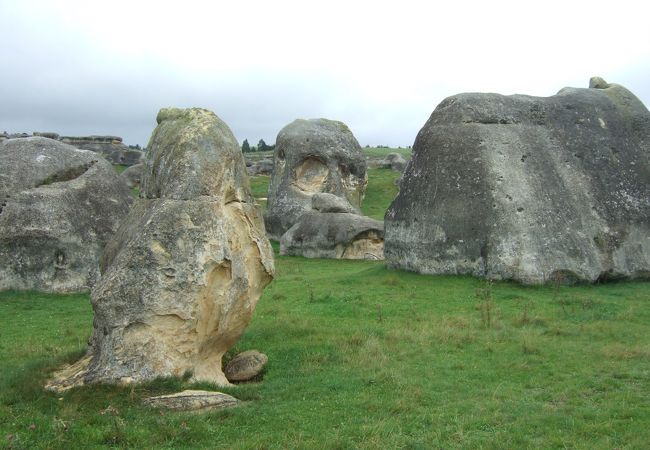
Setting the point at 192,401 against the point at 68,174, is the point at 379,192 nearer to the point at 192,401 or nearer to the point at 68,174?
the point at 68,174

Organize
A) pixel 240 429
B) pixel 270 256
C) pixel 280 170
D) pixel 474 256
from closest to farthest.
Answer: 1. pixel 240 429
2. pixel 270 256
3. pixel 474 256
4. pixel 280 170

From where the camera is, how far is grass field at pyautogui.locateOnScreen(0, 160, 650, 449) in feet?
24.9

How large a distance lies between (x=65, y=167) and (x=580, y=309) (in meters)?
13.7

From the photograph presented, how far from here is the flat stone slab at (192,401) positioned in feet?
27.6

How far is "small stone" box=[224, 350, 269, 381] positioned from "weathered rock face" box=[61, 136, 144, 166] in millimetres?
44916

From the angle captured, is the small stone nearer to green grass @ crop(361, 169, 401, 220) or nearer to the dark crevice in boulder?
the dark crevice in boulder

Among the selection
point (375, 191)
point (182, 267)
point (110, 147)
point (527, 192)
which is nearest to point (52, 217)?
point (182, 267)

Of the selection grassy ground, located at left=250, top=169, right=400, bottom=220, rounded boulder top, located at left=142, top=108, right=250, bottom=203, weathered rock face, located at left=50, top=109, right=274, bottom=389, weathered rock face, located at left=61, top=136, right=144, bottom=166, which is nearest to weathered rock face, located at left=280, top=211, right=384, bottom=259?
grassy ground, located at left=250, top=169, right=400, bottom=220

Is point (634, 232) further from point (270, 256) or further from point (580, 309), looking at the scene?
point (270, 256)

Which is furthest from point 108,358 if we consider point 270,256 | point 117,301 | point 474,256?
point 474,256

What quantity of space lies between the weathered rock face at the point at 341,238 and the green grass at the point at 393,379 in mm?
9798

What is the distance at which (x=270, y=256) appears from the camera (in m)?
10.9

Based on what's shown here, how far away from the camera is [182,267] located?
9.14 m

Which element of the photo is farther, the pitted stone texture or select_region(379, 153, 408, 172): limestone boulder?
select_region(379, 153, 408, 172): limestone boulder
